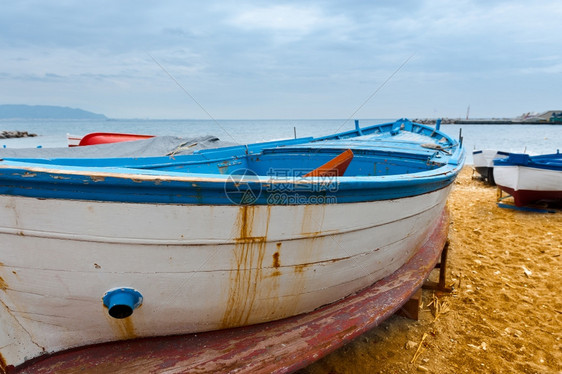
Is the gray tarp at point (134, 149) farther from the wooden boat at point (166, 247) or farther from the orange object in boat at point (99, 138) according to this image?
the orange object in boat at point (99, 138)

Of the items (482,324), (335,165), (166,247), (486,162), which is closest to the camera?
(166,247)

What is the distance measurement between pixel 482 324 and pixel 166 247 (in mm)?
3495

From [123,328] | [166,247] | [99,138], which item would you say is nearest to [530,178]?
[166,247]

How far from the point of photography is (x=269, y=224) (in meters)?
2.07

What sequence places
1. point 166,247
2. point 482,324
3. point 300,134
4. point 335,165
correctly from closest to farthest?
1. point 166,247
2. point 335,165
3. point 482,324
4. point 300,134

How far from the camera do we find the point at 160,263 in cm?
196

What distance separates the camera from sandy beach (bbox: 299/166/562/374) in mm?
2873

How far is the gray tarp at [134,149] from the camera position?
129 inches

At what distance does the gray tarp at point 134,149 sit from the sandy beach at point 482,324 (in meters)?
3.29

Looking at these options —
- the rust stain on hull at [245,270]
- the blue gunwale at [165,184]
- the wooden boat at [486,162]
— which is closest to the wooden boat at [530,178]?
the wooden boat at [486,162]

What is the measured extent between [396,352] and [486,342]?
3.17 ft

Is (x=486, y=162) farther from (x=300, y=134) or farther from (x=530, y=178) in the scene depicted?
(x=300, y=134)

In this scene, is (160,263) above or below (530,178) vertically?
above

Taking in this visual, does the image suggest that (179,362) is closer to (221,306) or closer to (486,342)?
(221,306)
